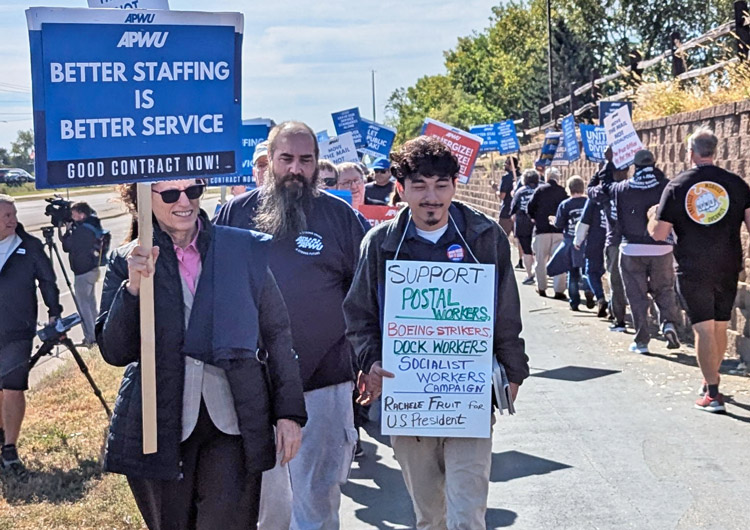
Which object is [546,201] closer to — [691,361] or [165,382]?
[691,361]

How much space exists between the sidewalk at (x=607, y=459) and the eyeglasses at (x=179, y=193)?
2.38 m

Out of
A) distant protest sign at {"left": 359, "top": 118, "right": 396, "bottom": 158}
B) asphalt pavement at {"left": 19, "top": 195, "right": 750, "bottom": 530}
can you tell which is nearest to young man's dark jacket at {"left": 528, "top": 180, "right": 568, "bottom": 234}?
distant protest sign at {"left": 359, "top": 118, "right": 396, "bottom": 158}

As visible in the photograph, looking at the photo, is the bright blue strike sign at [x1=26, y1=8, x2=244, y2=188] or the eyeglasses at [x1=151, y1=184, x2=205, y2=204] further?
the eyeglasses at [x1=151, y1=184, x2=205, y2=204]

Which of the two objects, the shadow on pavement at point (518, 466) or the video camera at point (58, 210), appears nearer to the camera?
the shadow on pavement at point (518, 466)

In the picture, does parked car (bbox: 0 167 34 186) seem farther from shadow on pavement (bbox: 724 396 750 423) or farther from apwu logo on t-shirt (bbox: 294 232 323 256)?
apwu logo on t-shirt (bbox: 294 232 323 256)

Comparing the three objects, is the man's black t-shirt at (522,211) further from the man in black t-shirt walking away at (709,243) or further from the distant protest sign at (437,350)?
the distant protest sign at (437,350)

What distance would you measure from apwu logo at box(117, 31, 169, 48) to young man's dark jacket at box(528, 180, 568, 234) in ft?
40.8

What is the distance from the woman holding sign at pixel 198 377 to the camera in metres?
3.85

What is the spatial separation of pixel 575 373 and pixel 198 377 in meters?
6.92

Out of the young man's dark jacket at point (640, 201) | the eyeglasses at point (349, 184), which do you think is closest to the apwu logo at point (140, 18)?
the eyeglasses at point (349, 184)

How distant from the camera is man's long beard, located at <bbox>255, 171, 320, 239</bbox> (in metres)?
5.29

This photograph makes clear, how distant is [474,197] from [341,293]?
32463 mm

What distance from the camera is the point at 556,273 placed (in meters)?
15.2

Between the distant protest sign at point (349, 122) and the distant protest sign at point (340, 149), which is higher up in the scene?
the distant protest sign at point (349, 122)
